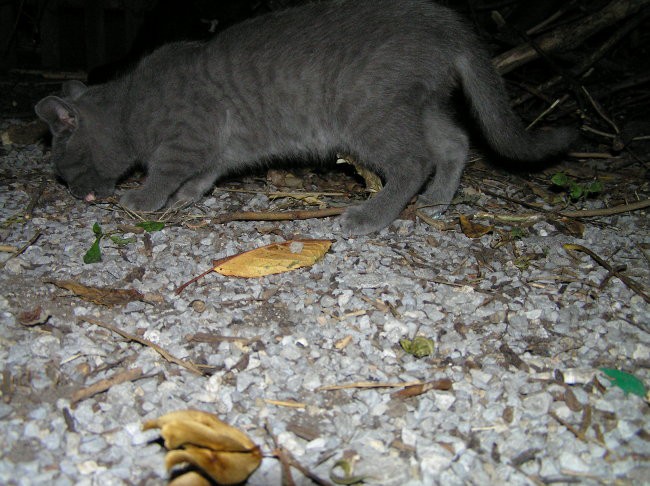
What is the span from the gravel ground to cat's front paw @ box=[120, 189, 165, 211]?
0.18m

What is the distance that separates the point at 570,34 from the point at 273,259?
106 inches

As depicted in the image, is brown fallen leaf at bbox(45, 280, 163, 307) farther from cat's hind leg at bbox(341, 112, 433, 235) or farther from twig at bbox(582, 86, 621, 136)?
twig at bbox(582, 86, 621, 136)

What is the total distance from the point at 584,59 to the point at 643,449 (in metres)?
3.04

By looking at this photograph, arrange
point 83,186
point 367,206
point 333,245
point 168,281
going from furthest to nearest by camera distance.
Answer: point 83,186
point 367,206
point 333,245
point 168,281

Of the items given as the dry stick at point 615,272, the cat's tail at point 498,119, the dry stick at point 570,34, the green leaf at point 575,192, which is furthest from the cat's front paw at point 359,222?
the dry stick at point 570,34

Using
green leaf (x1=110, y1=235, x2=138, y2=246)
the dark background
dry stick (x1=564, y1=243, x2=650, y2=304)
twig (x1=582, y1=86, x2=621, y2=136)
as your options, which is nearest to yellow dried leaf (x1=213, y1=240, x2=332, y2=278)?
green leaf (x1=110, y1=235, x2=138, y2=246)

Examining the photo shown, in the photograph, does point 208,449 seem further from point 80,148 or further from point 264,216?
point 80,148

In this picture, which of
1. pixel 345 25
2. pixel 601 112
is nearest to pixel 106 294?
pixel 345 25

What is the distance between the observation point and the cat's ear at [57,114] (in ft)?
9.08

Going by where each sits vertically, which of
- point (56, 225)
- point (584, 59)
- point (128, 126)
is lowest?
point (56, 225)

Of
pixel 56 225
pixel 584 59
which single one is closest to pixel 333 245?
pixel 56 225

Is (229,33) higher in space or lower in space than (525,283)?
higher

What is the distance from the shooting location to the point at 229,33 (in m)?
2.88

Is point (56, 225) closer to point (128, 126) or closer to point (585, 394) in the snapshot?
point (128, 126)
